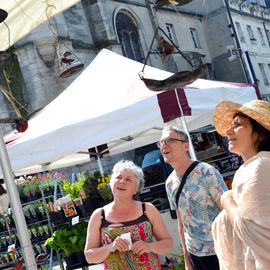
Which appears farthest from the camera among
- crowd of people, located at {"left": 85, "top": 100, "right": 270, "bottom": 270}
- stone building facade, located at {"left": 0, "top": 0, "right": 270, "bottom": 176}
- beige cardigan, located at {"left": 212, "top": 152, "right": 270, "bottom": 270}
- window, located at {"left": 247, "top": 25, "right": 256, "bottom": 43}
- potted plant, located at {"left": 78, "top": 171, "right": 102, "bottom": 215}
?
window, located at {"left": 247, "top": 25, "right": 256, "bottom": 43}

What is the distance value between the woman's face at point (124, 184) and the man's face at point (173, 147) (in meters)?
0.32

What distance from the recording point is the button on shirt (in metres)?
3.65

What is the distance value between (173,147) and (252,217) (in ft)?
5.73

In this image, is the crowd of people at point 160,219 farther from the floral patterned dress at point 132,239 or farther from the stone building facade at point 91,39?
the stone building facade at point 91,39

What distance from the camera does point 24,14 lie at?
3.66 meters

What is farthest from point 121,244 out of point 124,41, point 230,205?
point 124,41

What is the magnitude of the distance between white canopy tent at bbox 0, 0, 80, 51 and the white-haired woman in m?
1.36

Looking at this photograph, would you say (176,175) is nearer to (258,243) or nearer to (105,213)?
(105,213)

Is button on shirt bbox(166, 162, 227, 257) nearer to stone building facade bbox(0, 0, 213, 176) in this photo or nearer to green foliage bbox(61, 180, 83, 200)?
green foliage bbox(61, 180, 83, 200)

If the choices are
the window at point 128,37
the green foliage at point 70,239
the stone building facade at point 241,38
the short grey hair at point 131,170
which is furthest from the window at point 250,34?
the short grey hair at point 131,170

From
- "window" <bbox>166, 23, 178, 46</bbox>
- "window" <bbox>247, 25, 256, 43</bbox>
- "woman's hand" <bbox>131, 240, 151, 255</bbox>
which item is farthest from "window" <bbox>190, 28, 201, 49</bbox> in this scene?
"woman's hand" <bbox>131, 240, 151, 255</bbox>

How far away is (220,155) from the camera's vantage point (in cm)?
1827

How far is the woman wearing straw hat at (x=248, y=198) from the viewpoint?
2197 millimetres

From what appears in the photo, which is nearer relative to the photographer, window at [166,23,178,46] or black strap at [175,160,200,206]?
black strap at [175,160,200,206]
